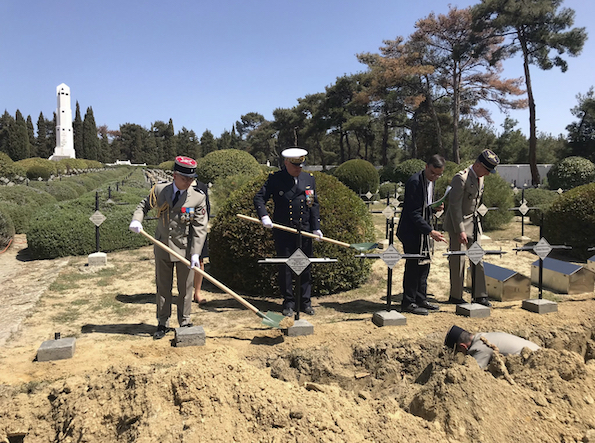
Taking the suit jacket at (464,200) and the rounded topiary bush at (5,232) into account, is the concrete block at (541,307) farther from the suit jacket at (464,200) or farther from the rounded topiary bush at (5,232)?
the rounded topiary bush at (5,232)

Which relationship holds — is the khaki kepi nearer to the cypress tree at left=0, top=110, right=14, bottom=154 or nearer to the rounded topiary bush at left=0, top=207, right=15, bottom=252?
the rounded topiary bush at left=0, top=207, right=15, bottom=252

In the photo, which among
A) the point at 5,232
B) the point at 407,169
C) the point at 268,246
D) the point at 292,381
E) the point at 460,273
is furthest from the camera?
the point at 407,169

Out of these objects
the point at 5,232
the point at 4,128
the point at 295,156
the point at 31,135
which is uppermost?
the point at 4,128

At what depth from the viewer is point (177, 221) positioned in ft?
13.8

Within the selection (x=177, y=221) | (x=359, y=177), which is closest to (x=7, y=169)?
(x=359, y=177)

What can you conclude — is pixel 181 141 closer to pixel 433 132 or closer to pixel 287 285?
pixel 433 132

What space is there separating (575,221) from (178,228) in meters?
7.55

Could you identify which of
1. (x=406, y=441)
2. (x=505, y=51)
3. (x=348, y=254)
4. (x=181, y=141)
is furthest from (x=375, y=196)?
(x=181, y=141)

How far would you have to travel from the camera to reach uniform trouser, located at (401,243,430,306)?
16.5 feet

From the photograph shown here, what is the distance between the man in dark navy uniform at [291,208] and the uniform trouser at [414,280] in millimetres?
1111

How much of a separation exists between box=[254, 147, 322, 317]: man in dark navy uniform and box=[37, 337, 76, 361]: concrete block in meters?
2.12

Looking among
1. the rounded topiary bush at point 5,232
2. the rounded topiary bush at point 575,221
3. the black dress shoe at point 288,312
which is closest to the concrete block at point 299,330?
the black dress shoe at point 288,312

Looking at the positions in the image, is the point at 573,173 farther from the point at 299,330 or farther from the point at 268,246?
the point at 299,330

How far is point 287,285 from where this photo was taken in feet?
16.1
